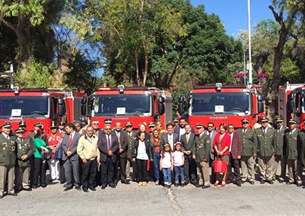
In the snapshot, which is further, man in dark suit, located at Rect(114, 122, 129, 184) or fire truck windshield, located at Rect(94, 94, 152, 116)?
fire truck windshield, located at Rect(94, 94, 152, 116)

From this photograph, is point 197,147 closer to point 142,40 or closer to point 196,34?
point 142,40

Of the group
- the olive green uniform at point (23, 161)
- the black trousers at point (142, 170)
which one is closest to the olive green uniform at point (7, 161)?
the olive green uniform at point (23, 161)

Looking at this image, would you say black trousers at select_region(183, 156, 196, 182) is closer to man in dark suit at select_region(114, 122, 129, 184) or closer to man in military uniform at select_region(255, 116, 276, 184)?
man in dark suit at select_region(114, 122, 129, 184)

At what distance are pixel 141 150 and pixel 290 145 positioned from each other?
3.92 meters

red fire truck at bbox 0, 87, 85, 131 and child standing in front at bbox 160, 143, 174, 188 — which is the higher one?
red fire truck at bbox 0, 87, 85, 131

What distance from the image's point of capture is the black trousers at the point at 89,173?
11391mm

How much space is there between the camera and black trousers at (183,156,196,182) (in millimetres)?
11914

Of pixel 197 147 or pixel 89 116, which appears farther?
pixel 89 116

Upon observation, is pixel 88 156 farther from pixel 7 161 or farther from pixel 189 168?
pixel 189 168

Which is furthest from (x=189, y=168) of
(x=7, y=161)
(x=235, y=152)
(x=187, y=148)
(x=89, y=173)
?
(x=7, y=161)

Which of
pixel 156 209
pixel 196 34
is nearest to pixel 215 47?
pixel 196 34

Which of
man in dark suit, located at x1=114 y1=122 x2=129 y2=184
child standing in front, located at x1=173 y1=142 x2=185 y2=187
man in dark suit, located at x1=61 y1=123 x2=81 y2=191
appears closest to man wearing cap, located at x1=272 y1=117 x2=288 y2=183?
child standing in front, located at x1=173 y1=142 x2=185 y2=187

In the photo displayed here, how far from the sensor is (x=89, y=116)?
1524 centimetres

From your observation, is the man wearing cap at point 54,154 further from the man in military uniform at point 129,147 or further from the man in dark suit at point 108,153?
Result: the man in military uniform at point 129,147
